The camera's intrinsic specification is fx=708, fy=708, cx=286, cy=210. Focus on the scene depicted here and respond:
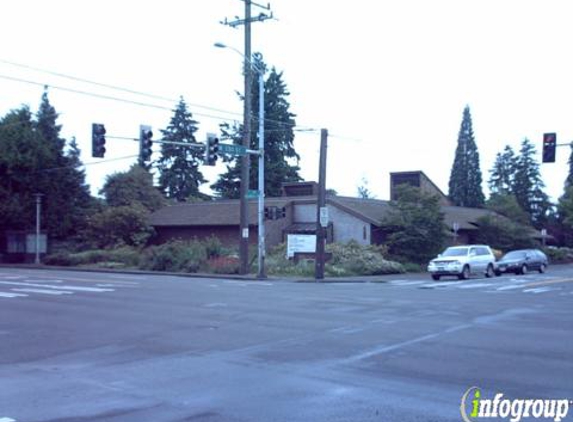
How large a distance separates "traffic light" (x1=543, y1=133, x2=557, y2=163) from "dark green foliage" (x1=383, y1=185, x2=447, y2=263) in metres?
15.9

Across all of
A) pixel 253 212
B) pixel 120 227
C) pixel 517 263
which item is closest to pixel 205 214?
pixel 253 212

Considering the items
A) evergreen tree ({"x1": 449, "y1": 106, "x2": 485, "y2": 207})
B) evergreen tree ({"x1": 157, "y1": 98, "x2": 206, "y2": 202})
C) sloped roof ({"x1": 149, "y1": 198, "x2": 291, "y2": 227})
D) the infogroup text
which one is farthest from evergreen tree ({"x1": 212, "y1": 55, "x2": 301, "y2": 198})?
the infogroup text

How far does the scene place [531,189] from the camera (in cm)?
8794

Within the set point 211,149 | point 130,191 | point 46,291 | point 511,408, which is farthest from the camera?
point 130,191

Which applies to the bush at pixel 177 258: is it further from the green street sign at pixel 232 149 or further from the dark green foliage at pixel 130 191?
the dark green foliage at pixel 130 191

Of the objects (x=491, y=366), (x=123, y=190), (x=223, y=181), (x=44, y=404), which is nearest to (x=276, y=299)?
(x=491, y=366)

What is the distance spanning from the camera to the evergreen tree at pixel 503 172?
92625mm

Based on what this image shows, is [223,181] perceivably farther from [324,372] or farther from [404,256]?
[324,372]

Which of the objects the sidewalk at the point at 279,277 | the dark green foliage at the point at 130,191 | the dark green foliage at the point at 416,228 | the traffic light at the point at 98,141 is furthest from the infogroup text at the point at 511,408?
the dark green foliage at the point at 130,191

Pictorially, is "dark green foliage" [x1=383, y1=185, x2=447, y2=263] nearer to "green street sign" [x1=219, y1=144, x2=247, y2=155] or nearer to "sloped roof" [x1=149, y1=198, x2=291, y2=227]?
"sloped roof" [x1=149, y1=198, x2=291, y2=227]

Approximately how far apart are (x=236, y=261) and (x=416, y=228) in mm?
11581

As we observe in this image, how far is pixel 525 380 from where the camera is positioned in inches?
367

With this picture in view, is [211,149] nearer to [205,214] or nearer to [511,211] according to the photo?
[205,214]

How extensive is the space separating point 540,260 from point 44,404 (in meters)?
38.6
